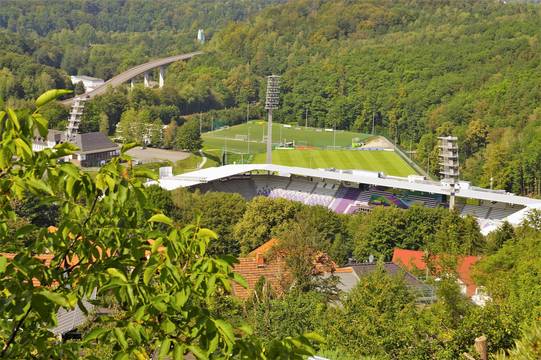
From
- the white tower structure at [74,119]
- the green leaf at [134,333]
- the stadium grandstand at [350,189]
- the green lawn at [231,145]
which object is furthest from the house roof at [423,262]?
the green lawn at [231,145]

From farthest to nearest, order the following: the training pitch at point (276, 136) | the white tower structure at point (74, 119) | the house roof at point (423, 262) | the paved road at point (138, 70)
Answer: the paved road at point (138, 70)
the training pitch at point (276, 136)
the white tower structure at point (74, 119)
the house roof at point (423, 262)

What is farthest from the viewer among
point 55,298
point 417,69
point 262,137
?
point 417,69

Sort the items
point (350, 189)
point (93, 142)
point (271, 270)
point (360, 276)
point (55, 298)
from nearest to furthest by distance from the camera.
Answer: point (55, 298)
point (360, 276)
point (271, 270)
point (350, 189)
point (93, 142)

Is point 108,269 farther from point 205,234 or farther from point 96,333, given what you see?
point 205,234

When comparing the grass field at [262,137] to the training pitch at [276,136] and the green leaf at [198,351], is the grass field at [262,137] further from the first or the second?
the green leaf at [198,351]

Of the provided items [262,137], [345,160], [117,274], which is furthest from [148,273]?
[262,137]

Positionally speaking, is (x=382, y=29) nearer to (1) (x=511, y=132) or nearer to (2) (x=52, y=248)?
(1) (x=511, y=132)
